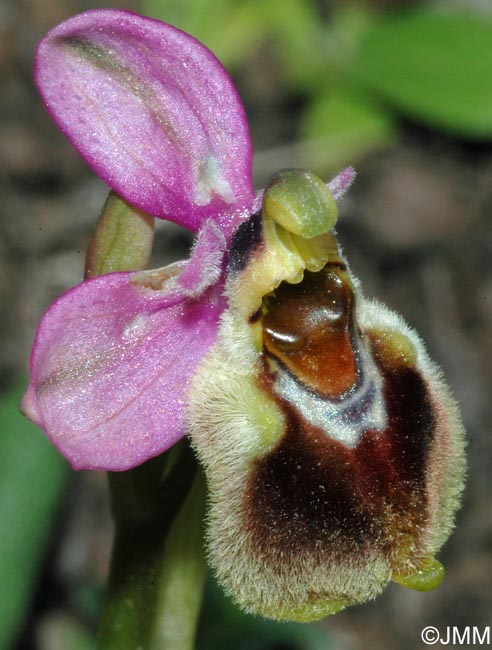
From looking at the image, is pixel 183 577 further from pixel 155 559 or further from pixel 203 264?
pixel 203 264

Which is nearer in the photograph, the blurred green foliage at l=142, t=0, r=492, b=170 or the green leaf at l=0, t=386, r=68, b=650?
the green leaf at l=0, t=386, r=68, b=650

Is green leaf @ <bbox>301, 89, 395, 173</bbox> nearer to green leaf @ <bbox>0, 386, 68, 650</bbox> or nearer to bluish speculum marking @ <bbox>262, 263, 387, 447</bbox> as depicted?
green leaf @ <bbox>0, 386, 68, 650</bbox>

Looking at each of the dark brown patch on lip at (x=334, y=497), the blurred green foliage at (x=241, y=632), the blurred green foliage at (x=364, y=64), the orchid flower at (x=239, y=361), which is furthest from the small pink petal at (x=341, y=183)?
the blurred green foliage at (x=364, y=64)

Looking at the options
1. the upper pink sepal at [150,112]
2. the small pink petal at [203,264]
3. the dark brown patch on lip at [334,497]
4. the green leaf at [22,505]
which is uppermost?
the upper pink sepal at [150,112]

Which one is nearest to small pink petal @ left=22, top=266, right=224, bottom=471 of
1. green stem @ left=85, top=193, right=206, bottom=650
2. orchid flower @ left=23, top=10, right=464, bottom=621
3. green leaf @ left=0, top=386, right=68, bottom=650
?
orchid flower @ left=23, top=10, right=464, bottom=621

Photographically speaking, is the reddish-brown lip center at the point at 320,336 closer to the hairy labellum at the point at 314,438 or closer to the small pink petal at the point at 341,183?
the hairy labellum at the point at 314,438

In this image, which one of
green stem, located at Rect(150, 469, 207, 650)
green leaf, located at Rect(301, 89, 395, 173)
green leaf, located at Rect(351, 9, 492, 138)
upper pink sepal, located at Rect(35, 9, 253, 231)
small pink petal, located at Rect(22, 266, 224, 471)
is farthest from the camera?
green leaf, located at Rect(301, 89, 395, 173)
